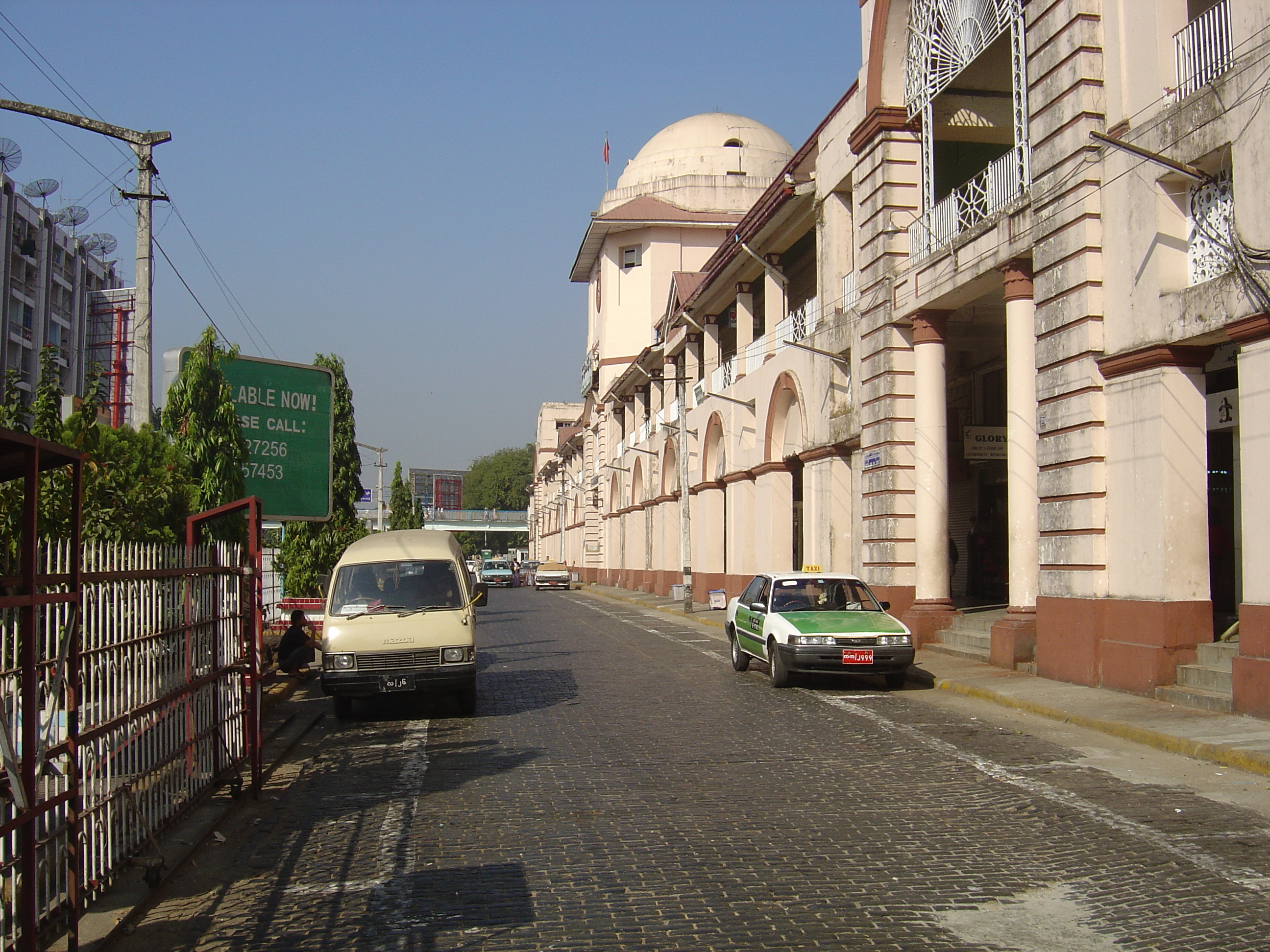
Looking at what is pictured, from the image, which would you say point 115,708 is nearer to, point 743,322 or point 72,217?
point 743,322

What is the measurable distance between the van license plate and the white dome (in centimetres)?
5526

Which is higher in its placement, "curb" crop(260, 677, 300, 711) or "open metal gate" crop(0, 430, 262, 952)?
"open metal gate" crop(0, 430, 262, 952)

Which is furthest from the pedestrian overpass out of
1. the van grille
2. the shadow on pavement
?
the shadow on pavement

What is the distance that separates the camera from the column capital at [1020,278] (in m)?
16.7

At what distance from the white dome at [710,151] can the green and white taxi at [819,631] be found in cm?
5077

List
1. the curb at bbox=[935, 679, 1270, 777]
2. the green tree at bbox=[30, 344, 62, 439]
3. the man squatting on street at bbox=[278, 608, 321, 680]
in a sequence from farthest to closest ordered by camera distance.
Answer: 1. the man squatting on street at bbox=[278, 608, 321, 680]
2. the green tree at bbox=[30, 344, 62, 439]
3. the curb at bbox=[935, 679, 1270, 777]

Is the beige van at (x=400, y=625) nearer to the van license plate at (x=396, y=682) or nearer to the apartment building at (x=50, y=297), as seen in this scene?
the van license plate at (x=396, y=682)

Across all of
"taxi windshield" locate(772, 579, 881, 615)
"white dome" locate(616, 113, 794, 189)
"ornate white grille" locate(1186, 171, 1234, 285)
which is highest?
"white dome" locate(616, 113, 794, 189)

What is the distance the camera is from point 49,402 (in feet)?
34.1

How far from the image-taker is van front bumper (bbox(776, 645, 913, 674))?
1456cm

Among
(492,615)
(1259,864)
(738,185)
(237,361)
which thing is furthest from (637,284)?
(1259,864)

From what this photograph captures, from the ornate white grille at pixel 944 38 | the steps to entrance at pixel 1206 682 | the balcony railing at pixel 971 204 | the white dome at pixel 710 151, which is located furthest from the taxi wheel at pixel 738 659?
the white dome at pixel 710 151

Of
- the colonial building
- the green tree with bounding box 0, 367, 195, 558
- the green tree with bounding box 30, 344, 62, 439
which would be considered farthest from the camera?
the colonial building

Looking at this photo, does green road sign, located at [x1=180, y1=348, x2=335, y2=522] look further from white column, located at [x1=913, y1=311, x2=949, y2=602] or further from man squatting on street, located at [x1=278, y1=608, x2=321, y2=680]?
white column, located at [x1=913, y1=311, x2=949, y2=602]
